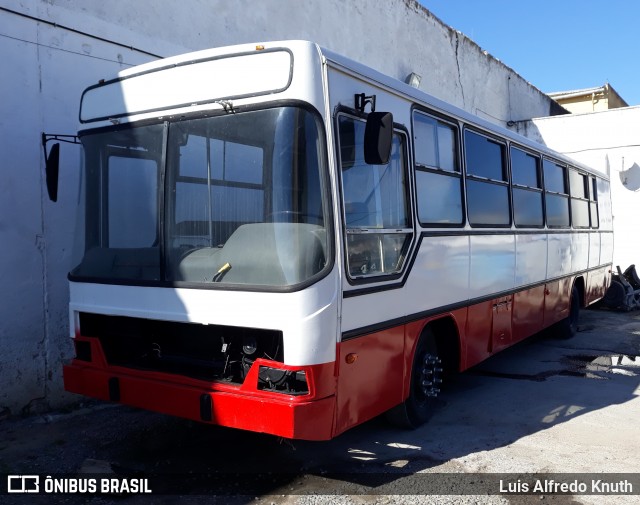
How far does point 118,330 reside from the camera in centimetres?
477

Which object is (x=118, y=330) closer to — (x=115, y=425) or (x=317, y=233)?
(x=115, y=425)

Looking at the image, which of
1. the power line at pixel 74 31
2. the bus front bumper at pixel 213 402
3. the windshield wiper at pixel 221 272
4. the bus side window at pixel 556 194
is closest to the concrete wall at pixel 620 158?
the bus side window at pixel 556 194

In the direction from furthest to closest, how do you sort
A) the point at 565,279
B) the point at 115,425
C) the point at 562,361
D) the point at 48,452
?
the point at 565,279 → the point at 562,361 → the point at 115,425 → the point at 48,452

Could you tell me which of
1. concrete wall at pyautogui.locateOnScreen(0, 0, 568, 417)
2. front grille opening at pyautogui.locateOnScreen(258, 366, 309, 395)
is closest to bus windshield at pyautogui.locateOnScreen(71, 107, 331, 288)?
front grille opening at pyautogui.locateOnScreen(258, 366, 309, 395)

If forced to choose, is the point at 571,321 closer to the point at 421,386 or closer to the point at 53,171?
the point at 421,386

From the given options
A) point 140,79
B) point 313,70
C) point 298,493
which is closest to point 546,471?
point 298,493

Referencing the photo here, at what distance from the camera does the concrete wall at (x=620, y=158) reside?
15797 millimetres

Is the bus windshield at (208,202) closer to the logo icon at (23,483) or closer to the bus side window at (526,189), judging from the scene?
the logo icon at (23,483)

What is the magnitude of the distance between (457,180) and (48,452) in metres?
4.25

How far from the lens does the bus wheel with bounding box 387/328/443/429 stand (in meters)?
5.23

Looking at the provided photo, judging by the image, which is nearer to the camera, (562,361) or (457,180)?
(457,180)

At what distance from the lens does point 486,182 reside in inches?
254

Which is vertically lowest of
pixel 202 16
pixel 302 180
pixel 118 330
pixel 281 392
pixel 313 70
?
pixel 281 392

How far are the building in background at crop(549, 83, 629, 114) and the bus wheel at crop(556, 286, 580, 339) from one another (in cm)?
1736
